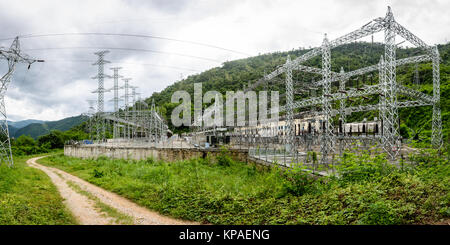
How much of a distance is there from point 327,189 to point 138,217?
6761 mm

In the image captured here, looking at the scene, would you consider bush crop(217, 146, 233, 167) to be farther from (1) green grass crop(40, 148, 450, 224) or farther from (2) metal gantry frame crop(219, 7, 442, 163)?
(1) green grass crop(40, 148, 450, 224)

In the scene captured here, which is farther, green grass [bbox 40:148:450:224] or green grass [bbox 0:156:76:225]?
green grass [bbox 0:156:76:225]

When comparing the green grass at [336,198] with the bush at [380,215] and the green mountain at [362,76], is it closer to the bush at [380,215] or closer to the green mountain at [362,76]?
the bush at [380,215]

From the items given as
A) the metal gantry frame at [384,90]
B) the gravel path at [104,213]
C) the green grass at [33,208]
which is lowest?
the gravel path at [104,213]

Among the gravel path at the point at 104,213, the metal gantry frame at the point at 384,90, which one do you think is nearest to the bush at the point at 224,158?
the metal gantry frame at the point at 384,90

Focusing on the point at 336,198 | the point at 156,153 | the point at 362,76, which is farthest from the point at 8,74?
the point at 362,76

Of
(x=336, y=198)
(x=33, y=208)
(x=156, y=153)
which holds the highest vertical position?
(x=336, y=198)

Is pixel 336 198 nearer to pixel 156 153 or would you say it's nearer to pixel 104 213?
pixel 104 213

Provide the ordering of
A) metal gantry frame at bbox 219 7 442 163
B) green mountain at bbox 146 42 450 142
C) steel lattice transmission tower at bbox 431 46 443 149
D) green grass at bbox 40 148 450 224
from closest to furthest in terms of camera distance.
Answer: green grass at bbox 40 148 450 224, metal gantry frame at bbox 219 7 442 163, steel lattice transmission tower at bbox 431 46 443 149, green mountain at bbox 146 42 450 142

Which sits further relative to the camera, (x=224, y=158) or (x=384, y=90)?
(x=224, y=158)

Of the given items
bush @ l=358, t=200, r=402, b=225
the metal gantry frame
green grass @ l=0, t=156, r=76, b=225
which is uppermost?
the metal gantry frame

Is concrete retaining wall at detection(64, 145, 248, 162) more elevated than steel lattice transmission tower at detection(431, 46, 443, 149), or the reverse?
steel lattice transmission tower at detection(431, 46, 443, 149)

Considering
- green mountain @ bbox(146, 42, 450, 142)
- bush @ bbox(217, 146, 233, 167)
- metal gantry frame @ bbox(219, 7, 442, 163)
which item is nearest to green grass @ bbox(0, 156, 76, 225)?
bush @ bbox(217, 146, 233, 167)
